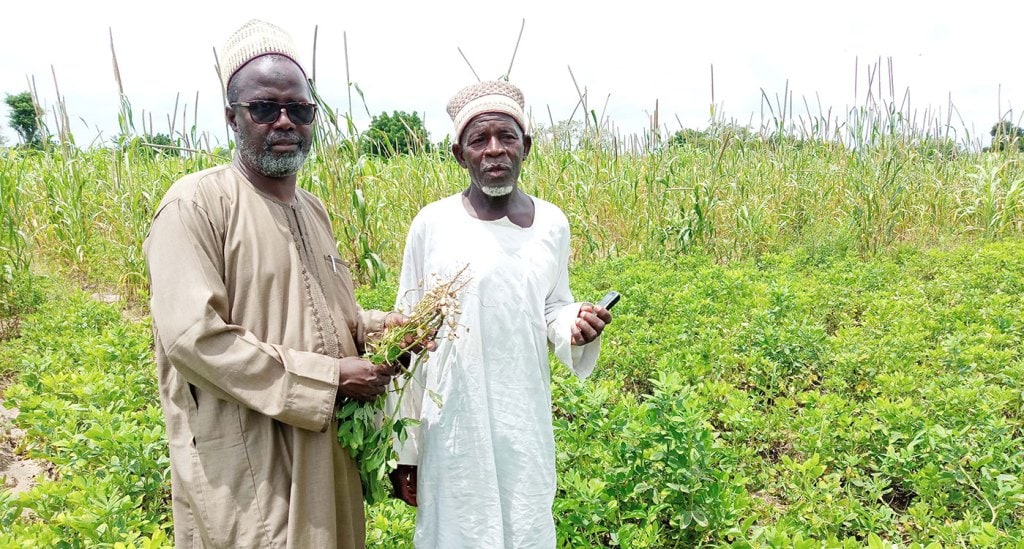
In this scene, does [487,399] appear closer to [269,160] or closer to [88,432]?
[269,160]

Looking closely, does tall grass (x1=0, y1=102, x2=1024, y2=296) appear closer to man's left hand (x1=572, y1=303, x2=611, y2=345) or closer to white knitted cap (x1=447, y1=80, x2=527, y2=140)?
white knitted cap (x1=447, y1=80, x2=527, y2=140)

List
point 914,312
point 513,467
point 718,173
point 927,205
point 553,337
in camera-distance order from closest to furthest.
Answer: point 513,467 < point 553,337 < point 914,312 < point 718,173 < point 927,205

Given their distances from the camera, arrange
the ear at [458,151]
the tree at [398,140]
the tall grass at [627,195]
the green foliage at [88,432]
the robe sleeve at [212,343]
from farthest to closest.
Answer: the tree at [398,140]
the tall grass at [627,195]
the green foliage at [88,432]
the ear at [458,151]
the robe sleeve at [212,343]

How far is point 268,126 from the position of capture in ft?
5.68

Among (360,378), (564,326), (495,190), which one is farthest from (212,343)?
(564,326)

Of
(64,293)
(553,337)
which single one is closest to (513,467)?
(553,337)

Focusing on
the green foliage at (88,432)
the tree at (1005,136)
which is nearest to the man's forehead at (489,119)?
the green foliage at (88,432)

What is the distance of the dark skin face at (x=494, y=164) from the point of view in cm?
200

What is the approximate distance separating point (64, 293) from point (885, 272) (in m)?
7.56

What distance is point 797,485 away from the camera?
2.87 meters

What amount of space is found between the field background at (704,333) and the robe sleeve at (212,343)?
1031mm

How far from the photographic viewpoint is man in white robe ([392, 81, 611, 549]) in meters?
1.89

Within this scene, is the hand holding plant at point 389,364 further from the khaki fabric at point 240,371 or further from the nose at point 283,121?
the nose at point 283,121

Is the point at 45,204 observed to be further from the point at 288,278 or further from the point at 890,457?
the point at 890,457
